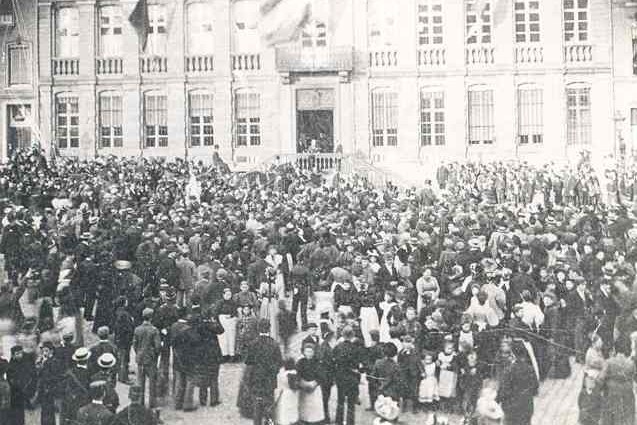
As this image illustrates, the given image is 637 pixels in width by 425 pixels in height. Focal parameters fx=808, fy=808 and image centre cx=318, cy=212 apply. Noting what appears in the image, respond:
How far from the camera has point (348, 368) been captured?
33.6ft

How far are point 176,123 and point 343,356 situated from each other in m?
25.8

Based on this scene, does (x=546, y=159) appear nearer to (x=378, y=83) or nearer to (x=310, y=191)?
(x=378, y=83)

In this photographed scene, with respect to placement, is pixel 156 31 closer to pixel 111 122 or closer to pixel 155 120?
pixel 155 120

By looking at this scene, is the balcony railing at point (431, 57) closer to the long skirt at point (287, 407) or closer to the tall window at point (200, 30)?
the tall window at point (200, 30)

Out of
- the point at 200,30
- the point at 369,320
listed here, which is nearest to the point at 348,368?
the point at 369,320

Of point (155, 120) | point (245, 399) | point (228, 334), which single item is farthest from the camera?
point (155, 120)

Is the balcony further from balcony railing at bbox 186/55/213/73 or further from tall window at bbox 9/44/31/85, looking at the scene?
tall window at bbox 9/44/31/85

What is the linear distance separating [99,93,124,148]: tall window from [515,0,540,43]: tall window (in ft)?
55.7

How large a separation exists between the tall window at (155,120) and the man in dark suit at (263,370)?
25.5 m

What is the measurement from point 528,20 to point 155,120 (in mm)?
16156

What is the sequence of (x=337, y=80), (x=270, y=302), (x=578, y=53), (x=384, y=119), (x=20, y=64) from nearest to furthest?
(x=270, y=302), (x=578, y=53), (x=337, y=80), (x=384, y=119), (x=20, y=64)

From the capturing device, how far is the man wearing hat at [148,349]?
11203 millimetres

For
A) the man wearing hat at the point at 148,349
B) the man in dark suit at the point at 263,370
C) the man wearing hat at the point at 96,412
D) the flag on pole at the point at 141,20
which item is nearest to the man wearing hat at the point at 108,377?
the man wearing hat at the point at 96,412

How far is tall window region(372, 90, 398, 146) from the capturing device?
111ft
